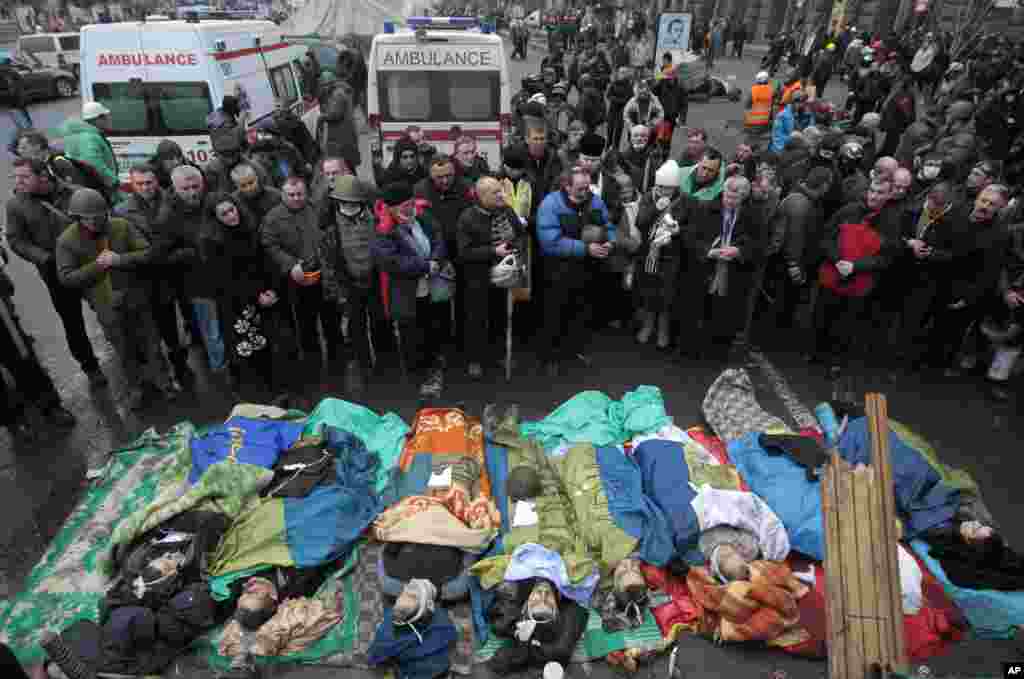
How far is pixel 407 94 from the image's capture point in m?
8.31

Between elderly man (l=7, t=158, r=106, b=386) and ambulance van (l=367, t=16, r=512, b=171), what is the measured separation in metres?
4.13

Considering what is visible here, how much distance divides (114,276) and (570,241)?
3891 mm

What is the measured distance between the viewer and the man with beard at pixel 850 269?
5539mm

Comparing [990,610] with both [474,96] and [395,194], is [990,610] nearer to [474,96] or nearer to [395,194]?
[395,194]

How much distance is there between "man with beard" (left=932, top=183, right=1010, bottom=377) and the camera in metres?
5.31

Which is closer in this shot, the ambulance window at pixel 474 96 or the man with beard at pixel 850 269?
the man with beard at pixel 850 269

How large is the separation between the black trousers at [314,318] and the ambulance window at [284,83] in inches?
274

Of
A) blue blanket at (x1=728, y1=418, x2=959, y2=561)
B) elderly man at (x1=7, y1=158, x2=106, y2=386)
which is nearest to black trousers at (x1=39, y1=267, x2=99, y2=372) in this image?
elderly man at (x1=7, y1=158, x2=106, y2=386)

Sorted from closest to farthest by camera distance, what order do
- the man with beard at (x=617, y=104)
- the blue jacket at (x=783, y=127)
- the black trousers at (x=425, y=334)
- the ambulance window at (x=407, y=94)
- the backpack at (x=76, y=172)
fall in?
the black trousers at (x=425, y=334) < the backpack at (x=76, y=172) < the ambulance window at (x=407, y=94) < the blue jacket at (x=783, y=127) < the man with beard at (x=617, y=104)

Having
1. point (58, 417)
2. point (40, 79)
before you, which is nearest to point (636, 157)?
point (58, 417)

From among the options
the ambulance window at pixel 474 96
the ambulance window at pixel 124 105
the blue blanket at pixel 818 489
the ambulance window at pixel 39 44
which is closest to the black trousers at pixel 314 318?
the blue blanket at pixel 818 489

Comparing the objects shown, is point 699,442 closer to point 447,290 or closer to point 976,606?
point 976,606

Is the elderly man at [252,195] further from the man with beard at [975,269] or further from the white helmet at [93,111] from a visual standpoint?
the man with beard at [975,269]

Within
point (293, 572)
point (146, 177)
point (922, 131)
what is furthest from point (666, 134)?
point (293, 572)
